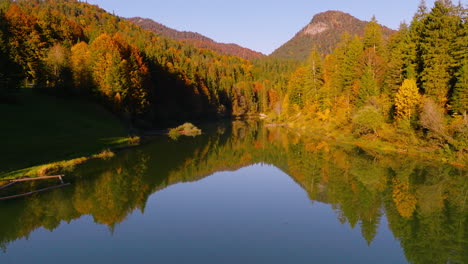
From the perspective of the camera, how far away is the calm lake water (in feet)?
54.5

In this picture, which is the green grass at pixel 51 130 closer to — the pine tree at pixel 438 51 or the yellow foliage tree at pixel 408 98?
the yellow foliage tree at pixel 408 98

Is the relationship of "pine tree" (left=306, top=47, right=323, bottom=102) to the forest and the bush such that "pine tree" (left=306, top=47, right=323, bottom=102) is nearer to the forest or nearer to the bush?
the forest

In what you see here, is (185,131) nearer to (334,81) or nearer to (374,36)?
(334,81)

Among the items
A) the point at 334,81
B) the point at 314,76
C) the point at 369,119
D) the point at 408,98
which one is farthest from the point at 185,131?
the point at 408,98

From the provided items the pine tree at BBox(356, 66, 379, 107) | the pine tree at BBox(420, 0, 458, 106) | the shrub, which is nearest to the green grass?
the shrub

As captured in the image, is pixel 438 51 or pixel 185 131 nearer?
pixel 438 51

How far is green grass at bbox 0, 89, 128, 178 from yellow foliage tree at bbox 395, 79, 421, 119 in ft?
138

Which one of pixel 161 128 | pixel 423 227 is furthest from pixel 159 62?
pixel 423 227

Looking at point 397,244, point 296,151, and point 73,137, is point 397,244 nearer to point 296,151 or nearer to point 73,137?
point 296,151

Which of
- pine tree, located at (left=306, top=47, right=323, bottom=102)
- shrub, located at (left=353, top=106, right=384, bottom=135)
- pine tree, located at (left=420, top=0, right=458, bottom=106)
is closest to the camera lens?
pine tree, located at (left=420, top=0, right=458, bottom=106)

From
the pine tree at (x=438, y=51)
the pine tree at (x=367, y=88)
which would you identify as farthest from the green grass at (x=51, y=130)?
the pine tree at (x=438, y=51)

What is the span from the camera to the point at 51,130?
4469cm

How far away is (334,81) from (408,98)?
27.8 m

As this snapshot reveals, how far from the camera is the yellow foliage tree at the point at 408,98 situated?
4388 centimetres
